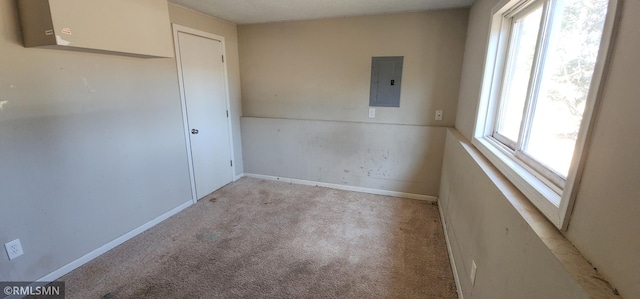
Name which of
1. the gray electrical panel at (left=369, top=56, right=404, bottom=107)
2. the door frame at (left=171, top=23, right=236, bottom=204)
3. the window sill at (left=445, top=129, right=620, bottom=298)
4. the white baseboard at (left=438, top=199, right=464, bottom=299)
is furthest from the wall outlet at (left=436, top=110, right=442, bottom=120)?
the door frame at (left=171, top=23, right=236, bottom=204)

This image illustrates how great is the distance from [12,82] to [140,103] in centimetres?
86

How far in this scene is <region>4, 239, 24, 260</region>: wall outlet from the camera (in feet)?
5.60

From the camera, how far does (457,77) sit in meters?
2.96

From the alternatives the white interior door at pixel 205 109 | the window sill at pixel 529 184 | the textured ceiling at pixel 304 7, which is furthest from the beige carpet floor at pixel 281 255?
the textured ceiling at pixel 304 7

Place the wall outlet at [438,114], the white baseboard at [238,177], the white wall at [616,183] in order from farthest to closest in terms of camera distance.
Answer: the white baseboard at [238,177]
the wall outlet at [438,114]
the white wall at [616,183]

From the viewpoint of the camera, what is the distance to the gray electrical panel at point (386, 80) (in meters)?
3.15

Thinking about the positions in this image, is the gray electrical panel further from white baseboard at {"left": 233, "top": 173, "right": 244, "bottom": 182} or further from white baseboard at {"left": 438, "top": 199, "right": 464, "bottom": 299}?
white baseboard at {"left": 233, "top": 173, "right": 244, "bottom": 182}

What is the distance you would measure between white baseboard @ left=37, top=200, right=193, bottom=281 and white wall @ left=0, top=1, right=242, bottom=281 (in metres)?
0.04

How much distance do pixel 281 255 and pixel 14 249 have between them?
181cm

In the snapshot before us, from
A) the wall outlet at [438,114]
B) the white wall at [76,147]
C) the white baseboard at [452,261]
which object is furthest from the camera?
the wall outlet at [438,114]

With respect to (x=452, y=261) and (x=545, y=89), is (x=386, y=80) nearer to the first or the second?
(x=545, y=89)

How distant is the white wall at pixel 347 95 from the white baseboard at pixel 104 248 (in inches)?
59.2

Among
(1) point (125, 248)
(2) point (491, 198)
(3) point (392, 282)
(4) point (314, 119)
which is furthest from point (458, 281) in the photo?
(1) point (125, 248)

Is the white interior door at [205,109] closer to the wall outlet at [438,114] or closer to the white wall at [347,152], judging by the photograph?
the white wall at [347,152]
